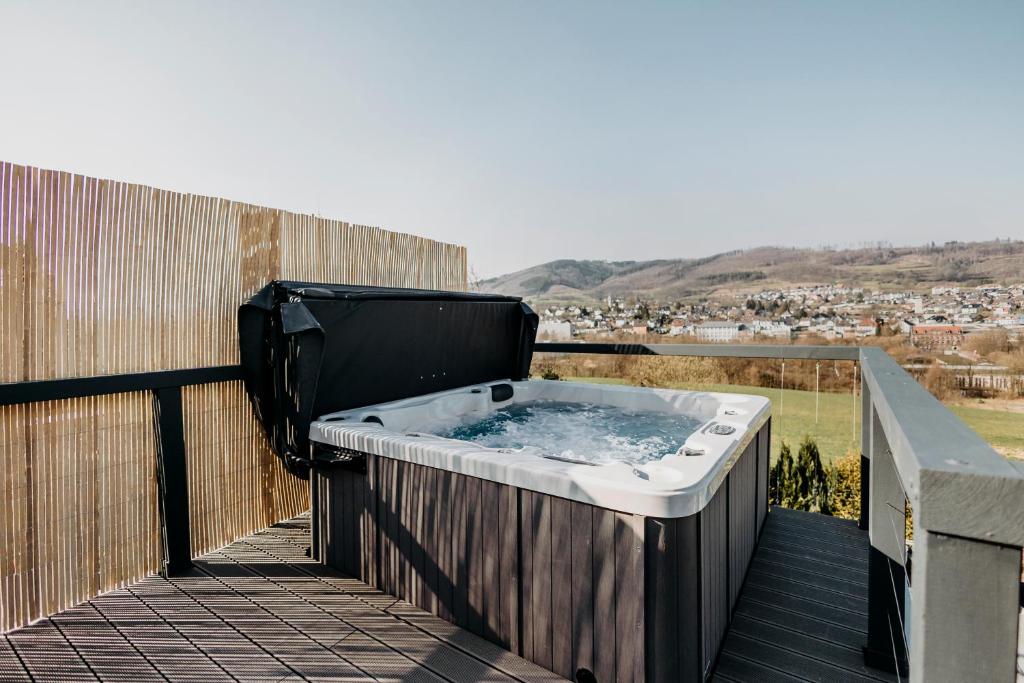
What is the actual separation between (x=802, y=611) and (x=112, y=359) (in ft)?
9.87

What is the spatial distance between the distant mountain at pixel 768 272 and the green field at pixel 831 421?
8.21 feet

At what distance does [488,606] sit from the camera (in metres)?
1.86

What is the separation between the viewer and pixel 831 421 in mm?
3938

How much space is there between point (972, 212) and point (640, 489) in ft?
24.8

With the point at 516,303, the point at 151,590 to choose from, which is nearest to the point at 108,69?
the point at 516,303

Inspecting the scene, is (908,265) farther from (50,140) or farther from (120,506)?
(50,140)

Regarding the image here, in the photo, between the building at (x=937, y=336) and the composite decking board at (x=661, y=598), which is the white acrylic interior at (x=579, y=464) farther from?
the building at (x=937, y=336)

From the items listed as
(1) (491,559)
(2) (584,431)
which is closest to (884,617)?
(1) (491,559)

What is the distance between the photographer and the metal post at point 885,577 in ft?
5.60

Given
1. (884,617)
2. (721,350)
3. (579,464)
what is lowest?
(884,617)

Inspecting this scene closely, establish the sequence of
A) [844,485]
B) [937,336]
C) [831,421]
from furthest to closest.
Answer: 1. [937,336]
2. [831,421]
3. [844,485]

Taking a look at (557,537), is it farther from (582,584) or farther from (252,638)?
(252,638)

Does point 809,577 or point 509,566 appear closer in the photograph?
point 509,566

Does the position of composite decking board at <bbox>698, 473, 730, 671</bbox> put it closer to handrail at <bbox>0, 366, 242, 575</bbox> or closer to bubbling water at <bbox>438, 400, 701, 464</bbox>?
bubbling water at <bbox>438, 400, 701, 464</bbox>
